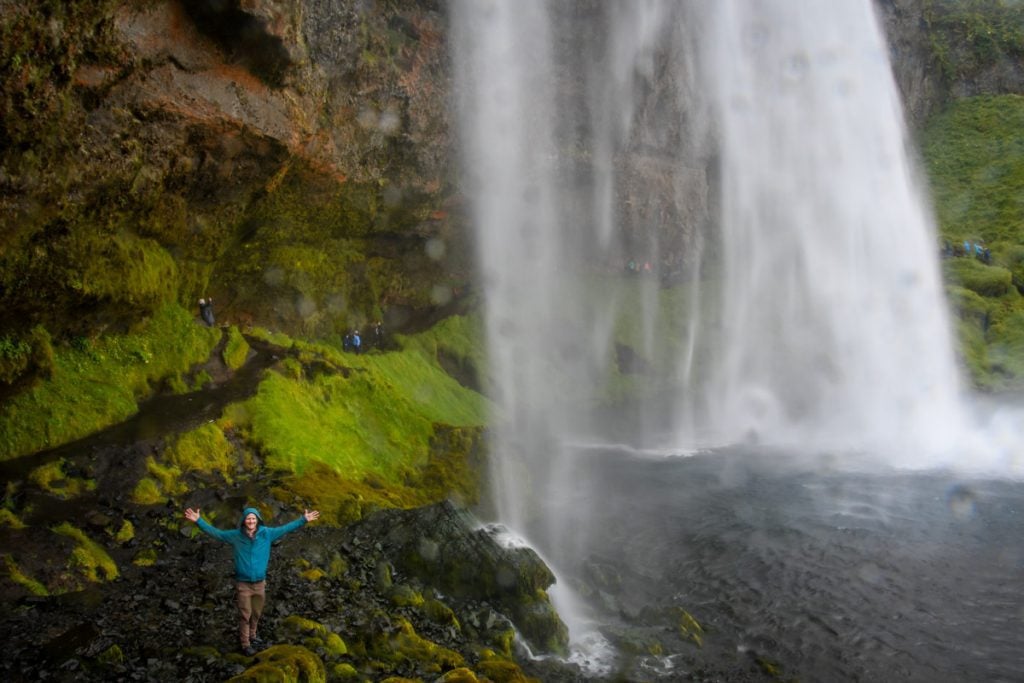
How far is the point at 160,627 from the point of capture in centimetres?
852

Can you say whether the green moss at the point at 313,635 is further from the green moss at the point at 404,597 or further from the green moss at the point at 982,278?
the green moss at the point at 982,278

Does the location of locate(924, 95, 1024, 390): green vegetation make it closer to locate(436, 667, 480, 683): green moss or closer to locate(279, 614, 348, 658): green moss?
locate(436, 667, 480, 683): green moss

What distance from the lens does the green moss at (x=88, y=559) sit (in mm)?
9360

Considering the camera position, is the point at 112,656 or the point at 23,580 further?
the point at 23,580

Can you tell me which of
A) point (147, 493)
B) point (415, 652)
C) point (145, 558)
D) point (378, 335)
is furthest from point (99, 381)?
point (378, 335)

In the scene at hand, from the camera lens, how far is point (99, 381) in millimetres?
14773

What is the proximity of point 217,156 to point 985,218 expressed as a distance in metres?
58.6

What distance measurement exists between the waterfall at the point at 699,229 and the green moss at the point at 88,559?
21.6m

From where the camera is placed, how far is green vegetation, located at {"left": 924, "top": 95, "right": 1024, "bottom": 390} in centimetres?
4059

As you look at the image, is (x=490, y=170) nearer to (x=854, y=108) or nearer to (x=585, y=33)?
(x=585, y=33)

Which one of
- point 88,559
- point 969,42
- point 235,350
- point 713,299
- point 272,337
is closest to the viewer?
point 88,559

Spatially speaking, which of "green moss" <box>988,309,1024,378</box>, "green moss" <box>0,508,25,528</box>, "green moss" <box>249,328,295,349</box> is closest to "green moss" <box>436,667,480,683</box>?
"green moss" <box>0,508,25,528</box>

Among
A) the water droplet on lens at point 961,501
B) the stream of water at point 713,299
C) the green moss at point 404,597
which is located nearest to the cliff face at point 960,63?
the stream of water at point 713,299

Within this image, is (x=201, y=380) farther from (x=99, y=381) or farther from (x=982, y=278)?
(x=982, y=278)
